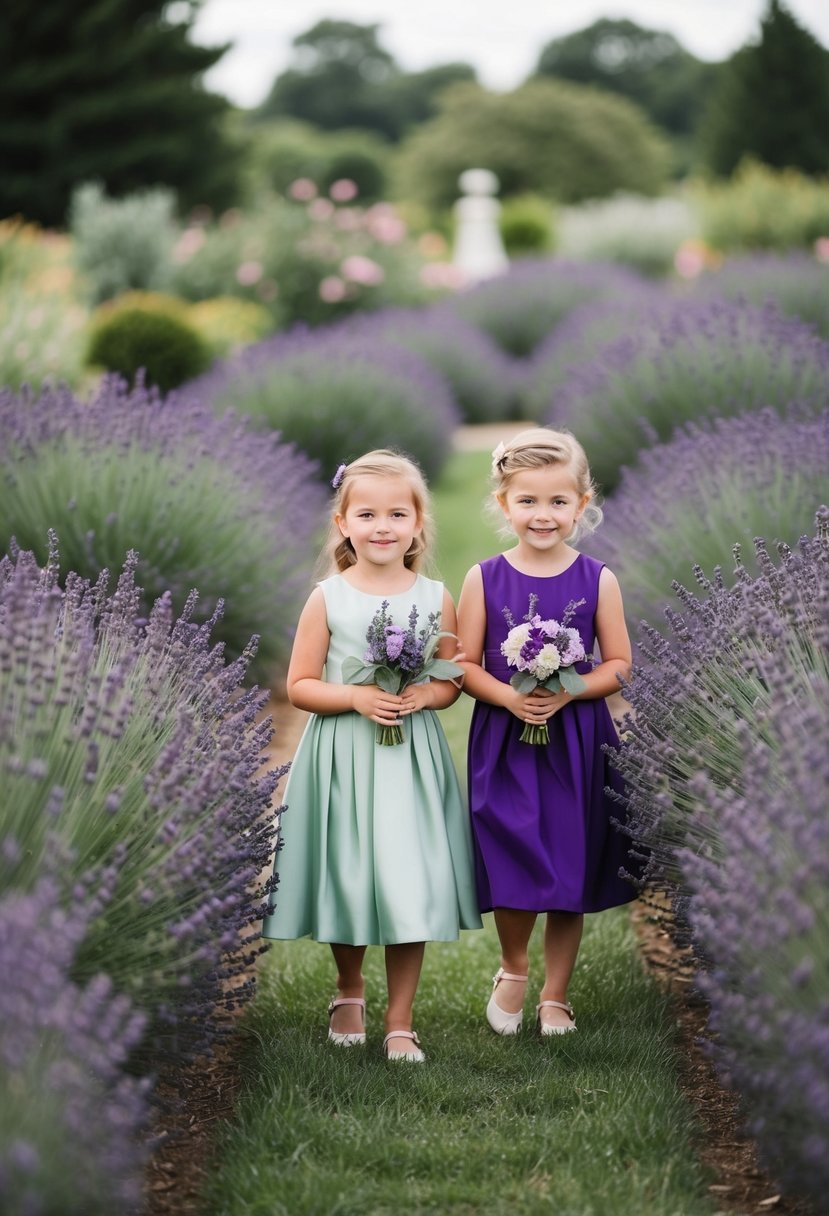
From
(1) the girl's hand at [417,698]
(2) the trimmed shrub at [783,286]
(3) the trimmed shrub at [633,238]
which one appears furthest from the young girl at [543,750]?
(3) the trimmed shrub at [633,238]

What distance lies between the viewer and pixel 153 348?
443 inches

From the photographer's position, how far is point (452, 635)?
305 centimetres

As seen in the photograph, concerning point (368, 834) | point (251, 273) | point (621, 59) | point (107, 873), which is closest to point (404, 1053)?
point (368, 834)

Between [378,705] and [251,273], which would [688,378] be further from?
[251,273]

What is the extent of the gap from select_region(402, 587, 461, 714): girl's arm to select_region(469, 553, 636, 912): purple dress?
0.09 meters

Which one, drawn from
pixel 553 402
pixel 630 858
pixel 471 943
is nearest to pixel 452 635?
pixel 630 858

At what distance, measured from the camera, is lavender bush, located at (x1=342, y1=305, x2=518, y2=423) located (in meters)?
11.9

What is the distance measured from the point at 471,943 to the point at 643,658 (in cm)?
96

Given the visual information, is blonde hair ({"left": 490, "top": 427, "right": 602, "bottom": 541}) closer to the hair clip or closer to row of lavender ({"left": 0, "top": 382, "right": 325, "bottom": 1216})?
the hair clip

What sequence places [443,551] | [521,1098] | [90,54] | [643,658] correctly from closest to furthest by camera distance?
1. [521,1098]
2. [643,658]
3. [443,551]
4. [90,54]

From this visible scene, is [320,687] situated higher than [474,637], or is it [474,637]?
[474,637]

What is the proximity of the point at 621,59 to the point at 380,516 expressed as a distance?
2491 inches

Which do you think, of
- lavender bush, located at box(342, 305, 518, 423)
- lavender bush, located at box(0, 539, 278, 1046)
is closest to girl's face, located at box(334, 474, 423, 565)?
lavender bush, located at box(0, 539, 278, 1046)

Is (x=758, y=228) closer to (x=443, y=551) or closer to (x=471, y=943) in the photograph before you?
(x=443, y=551)
